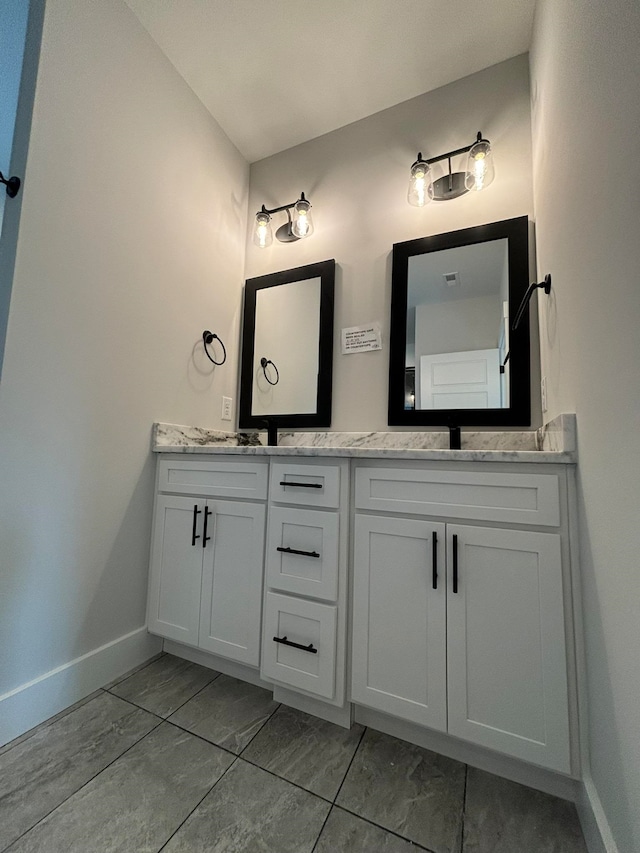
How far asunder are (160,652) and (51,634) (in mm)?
502

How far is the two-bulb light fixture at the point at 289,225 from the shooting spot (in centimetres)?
196

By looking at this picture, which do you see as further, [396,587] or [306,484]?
[306,484]

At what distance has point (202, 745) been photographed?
1.07 m

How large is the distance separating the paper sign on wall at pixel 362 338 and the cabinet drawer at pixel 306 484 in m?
0.83

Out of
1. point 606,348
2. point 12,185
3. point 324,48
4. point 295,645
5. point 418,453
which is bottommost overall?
point 295,645

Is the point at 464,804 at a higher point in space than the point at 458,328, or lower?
lower

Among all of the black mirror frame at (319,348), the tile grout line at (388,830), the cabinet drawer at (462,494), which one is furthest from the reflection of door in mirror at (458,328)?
the tile grout line at (388,830)

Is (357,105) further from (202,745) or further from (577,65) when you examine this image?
(202,745)

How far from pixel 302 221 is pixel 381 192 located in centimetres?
44

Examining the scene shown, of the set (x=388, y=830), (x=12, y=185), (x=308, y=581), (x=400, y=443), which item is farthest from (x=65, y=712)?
(x=12, y=185)

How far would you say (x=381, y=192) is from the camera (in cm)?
185

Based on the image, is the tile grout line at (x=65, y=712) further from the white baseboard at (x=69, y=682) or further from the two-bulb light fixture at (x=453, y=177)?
the two-bulb light fixture at (x=453, y=177)

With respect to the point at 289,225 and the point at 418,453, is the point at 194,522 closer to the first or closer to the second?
the point at 418,453

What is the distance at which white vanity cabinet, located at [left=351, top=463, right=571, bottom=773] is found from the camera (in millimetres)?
912
